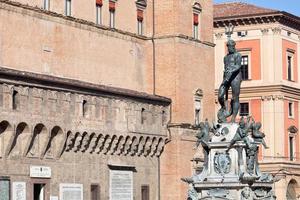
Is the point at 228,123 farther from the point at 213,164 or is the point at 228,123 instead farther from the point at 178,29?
the point at 178,29

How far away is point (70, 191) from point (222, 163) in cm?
1845

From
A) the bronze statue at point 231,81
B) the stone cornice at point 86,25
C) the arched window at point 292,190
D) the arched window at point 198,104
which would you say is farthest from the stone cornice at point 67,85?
the arched window at point 292,190

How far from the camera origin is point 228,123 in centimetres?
1909

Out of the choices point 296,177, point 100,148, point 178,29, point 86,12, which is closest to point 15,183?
point 100,148

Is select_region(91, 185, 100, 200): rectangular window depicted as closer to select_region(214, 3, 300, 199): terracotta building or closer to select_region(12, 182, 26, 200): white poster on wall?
select_region(12, 182, 26, 200): white poster on wall

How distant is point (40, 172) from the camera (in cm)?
3516

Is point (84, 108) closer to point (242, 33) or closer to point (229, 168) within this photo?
point (229, 168)

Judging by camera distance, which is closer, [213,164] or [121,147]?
[213,164]

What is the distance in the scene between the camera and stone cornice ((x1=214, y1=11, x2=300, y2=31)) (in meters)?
56.6

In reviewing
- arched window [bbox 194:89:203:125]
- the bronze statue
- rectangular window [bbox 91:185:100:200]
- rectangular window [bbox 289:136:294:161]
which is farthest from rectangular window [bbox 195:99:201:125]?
the bronze statue

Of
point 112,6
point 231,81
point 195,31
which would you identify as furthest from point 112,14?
point 231,81

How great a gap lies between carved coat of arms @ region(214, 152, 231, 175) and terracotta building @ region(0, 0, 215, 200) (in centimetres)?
1476

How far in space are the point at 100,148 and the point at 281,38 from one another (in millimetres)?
20920

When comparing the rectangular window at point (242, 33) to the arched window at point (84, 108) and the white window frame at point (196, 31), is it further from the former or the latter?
the arched window at point (84, 108)
